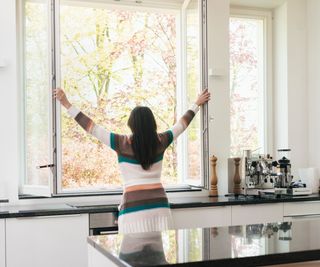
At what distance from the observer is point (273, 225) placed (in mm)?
2344

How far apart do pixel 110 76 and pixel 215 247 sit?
3.96m

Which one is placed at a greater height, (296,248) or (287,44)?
(287,44)

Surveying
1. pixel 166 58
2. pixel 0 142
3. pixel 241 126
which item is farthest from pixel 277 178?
pixel 0 142

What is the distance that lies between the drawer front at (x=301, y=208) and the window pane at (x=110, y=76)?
59.3 inches

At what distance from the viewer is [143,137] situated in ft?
9.66

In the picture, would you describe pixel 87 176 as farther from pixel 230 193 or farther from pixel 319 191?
pixel 319 191

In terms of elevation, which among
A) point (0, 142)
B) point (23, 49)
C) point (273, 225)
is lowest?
point (273, 225)

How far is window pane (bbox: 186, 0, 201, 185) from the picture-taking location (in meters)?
4.13

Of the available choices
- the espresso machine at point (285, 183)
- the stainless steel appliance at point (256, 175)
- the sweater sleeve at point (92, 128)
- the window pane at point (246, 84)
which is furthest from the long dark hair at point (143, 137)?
the window pane at point (246, 84)

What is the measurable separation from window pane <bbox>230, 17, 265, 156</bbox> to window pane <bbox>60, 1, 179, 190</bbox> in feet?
2.33

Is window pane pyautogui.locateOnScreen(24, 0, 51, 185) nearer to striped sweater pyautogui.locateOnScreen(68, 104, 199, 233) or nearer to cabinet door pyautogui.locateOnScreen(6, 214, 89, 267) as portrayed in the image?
cabinet door pyautogui.locateOnScreen(6, 214, 89, 267)

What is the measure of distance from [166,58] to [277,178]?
6.68 feet

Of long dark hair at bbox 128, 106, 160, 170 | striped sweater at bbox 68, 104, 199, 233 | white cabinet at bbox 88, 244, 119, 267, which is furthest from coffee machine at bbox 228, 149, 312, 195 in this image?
white cabinet at bbox 88, 244, 119, 267

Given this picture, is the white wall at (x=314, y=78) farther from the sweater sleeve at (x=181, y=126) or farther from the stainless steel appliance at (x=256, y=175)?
the sweater sleeve at (x=181, y=126)
